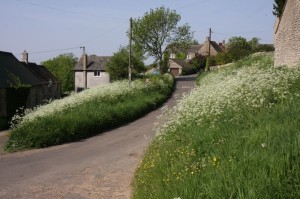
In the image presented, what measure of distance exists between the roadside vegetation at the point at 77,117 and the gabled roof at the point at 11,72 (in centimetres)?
829

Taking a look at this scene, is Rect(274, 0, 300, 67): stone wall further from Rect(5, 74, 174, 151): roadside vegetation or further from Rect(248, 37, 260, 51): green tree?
Rect(248, 37, 260, 51): green tree

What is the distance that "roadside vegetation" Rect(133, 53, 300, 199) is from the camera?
16.7ft

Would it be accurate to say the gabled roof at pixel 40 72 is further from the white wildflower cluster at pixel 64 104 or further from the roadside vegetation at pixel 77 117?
the roadside vegetation at pixel 77 117

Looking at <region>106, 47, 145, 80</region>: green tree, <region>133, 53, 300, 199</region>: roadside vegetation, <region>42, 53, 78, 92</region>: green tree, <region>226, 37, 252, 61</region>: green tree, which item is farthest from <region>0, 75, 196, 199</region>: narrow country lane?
<region>42, 53, 78, 92</region>: green tree

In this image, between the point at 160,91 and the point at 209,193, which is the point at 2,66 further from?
the point at 209,193

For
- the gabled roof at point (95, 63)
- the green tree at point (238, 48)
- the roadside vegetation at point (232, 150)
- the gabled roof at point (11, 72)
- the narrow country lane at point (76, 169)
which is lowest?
the narrow country lane at point (76, 169)

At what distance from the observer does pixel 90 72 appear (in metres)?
67.2

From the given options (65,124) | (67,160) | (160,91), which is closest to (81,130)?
(65,124)

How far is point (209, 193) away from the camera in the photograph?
525cm

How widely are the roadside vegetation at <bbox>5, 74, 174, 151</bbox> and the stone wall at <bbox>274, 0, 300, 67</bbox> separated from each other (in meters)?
10.4

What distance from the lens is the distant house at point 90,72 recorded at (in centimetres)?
6650

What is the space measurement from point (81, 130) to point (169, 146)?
11.7 meters

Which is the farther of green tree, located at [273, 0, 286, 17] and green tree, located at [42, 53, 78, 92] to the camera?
green tree, located at [42, 53, 78, 92]

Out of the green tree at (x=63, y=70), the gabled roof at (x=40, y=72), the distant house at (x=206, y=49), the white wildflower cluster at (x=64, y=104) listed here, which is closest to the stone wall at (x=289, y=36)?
the white wildflower cluster at (x=64, y=104)
